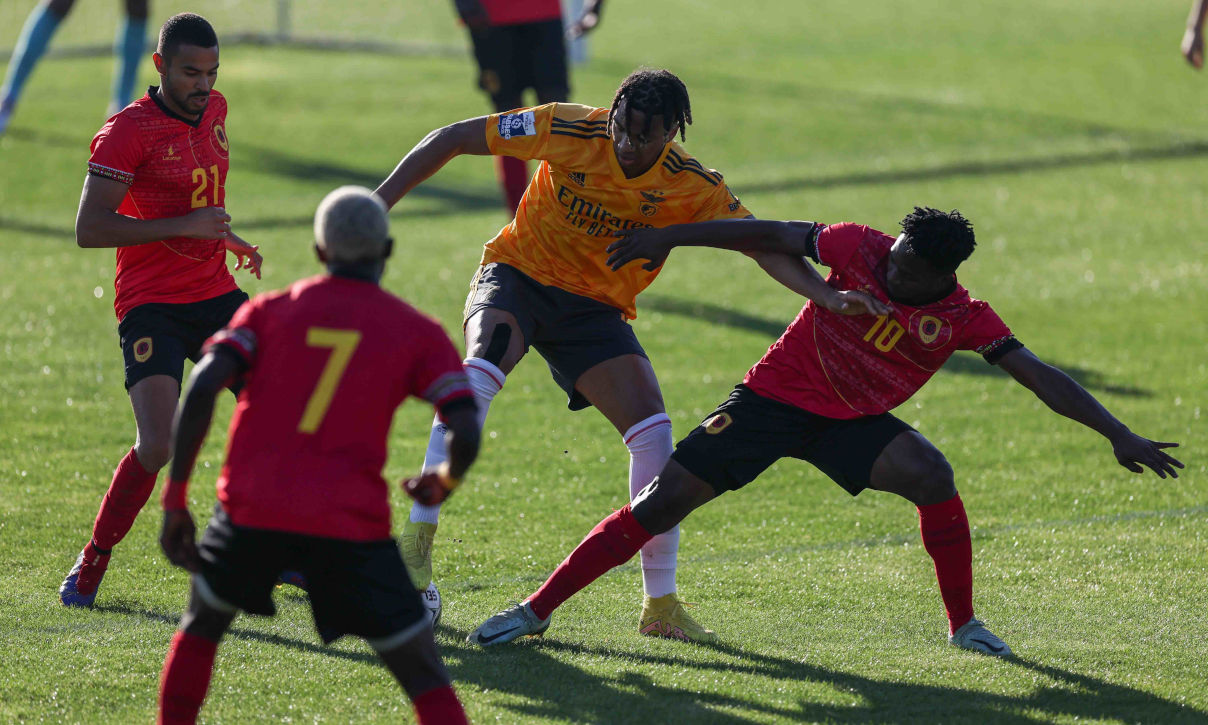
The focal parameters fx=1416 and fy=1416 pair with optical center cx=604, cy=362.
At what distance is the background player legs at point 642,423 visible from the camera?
17.3 feet

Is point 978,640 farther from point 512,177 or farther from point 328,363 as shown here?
point 512,177

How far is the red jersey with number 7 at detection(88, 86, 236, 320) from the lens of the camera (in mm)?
5418

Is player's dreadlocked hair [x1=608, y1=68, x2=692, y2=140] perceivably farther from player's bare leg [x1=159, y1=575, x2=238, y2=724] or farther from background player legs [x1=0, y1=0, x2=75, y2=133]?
background player legs [x1=0, y1=0, x2=75, y2=133]

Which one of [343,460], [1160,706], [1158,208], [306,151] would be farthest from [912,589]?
[306,151]

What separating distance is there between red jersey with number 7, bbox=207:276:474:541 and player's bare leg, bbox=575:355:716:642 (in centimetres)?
178

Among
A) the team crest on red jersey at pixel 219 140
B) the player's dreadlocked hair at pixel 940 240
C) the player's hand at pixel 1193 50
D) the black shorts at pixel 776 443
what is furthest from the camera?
the player's hand at pixel 1193 50

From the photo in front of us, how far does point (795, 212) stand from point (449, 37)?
39.4 ft

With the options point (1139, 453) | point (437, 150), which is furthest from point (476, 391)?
point (1139, 453)

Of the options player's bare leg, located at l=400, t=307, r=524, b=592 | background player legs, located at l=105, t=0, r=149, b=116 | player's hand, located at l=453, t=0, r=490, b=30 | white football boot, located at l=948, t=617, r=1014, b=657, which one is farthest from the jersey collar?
background player legs, located at l=105, t=0, r=149, b=116

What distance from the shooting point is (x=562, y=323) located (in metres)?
5.51

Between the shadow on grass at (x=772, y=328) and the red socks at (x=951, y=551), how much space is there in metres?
3.90

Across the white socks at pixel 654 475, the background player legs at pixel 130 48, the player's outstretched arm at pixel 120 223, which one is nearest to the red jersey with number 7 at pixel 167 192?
the player's outstretched arm at pixel 120 223

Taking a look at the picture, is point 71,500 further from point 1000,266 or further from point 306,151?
point 306,151

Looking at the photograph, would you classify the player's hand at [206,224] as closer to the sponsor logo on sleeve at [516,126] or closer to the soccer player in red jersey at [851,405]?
the sponsor logo on sleeve at [516,126]
